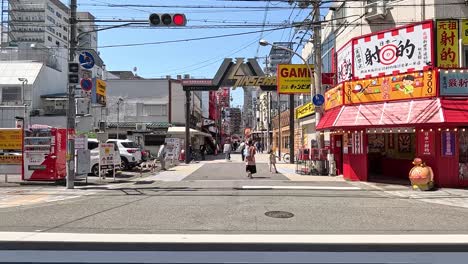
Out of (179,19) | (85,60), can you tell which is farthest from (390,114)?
(85,60)

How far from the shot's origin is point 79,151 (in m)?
18.3

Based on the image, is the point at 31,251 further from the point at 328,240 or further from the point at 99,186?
the point at 99,186

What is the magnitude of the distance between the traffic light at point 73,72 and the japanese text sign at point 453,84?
46.4ft

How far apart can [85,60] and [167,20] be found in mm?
4838

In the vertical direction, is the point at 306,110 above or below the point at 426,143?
above

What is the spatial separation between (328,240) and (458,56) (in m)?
12.1

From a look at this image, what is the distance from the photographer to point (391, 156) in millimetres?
21531

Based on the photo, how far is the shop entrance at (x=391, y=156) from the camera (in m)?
20.0

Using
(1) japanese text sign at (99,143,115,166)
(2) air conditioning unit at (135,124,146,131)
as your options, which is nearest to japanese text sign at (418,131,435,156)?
(1) japanese text sign at (99,143,115,166)

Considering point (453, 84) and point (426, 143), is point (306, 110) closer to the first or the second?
point (426, 143)

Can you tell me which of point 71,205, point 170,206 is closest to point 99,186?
point 71,205

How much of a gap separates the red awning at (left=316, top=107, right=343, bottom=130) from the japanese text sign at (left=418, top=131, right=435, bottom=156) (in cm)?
372

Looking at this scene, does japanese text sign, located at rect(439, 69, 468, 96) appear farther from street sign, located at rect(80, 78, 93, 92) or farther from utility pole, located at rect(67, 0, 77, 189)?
utility pole, located at rect(67, 0, 77, 189)

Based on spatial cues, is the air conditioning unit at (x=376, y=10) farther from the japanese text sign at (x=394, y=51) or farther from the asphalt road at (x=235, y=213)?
the asphalt road at (x=235, y=213)
